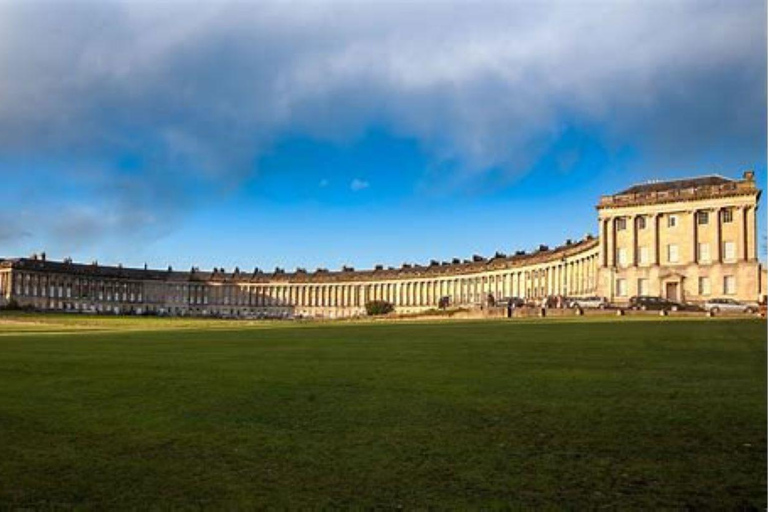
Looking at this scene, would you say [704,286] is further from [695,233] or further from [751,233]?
[751,233]

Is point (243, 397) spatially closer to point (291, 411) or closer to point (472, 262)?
point (291, 411)

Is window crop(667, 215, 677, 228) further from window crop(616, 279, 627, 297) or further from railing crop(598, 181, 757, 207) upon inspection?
window crop(616, 279, 627, 297)

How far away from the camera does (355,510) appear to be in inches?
251

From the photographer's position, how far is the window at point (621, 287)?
83625 millimetres

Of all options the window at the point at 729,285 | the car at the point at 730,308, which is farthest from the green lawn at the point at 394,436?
the window at the point at 729,285

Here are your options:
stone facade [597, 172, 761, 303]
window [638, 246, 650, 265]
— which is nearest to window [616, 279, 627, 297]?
stone facade [597, 172, 761, 303]

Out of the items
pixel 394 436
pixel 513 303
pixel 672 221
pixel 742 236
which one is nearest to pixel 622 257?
pixel 672 221

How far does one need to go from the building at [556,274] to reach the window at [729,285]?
0.36 ft

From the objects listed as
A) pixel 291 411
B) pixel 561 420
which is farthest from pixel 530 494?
pixel 291 411

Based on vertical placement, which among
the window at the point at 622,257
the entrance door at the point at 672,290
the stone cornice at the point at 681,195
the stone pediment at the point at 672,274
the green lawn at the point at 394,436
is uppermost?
the stone cornice at the point at 681,195

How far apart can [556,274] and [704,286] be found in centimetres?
3325

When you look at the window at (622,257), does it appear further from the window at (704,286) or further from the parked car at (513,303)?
the parked car at (513,303)

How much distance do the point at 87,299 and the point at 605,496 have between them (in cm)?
18744

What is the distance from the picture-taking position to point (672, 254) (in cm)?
8119
